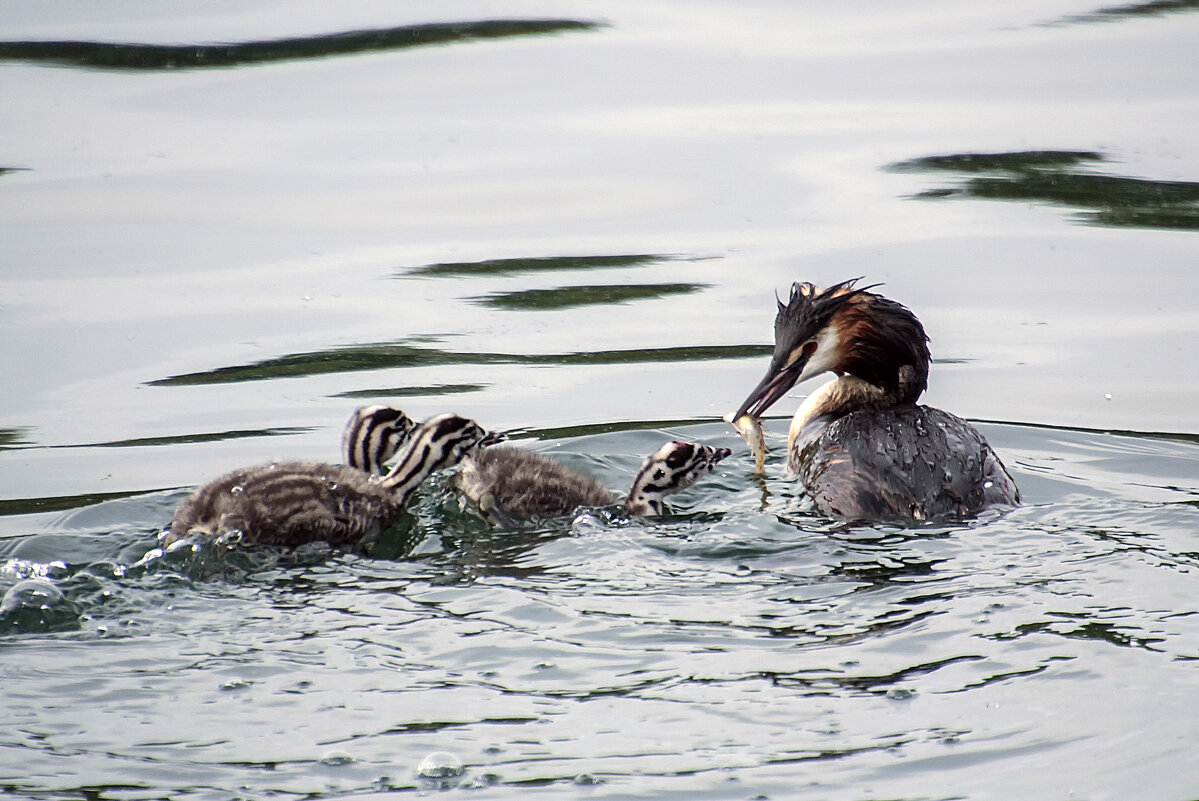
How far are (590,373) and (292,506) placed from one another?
2.79 meters

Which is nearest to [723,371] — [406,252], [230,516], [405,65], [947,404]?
[947,404]

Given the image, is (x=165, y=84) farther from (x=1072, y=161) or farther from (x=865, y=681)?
(x=865, y=681)

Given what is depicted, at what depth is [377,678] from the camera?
5414 millimetres

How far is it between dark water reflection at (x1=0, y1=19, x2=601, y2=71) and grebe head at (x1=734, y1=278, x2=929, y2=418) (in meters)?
6.74

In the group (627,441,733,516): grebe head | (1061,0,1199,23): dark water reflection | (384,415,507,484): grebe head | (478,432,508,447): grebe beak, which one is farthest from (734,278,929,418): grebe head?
(1061,0,1199,23): dark water reflection

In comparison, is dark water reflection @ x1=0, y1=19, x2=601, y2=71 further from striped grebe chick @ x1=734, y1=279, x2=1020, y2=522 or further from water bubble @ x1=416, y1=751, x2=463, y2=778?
water bubble @ x1=416, y1=751, x2=463, y2=778

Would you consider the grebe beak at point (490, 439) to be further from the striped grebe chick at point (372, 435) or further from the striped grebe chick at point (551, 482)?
the striped grebe chick at point (372, 435)

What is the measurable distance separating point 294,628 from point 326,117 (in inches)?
288

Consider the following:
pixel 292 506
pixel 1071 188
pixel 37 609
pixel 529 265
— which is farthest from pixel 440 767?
pixel 1071 188

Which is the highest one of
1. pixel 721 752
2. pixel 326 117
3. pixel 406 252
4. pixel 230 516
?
pixel 326 117

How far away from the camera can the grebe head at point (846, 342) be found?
7.89m

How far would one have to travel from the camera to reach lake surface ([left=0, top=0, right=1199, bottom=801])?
5.07 metres

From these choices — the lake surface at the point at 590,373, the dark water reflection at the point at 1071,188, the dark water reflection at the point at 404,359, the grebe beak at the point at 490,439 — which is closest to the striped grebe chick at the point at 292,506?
the lake surface at the point at 590,373

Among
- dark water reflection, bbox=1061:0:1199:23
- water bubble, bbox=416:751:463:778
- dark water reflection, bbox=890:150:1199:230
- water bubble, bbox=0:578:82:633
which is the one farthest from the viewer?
dark water reflection, bbox=1061:0:1199:23
